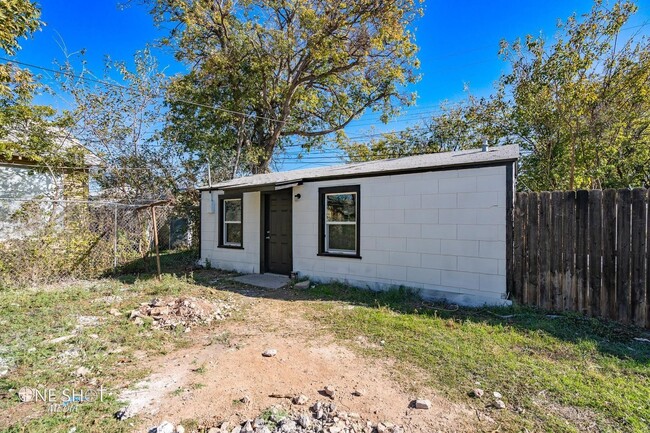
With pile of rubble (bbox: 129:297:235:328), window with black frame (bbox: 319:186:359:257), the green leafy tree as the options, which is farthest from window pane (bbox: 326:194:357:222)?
the green leafy tree

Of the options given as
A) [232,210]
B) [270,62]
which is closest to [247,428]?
[232,210]

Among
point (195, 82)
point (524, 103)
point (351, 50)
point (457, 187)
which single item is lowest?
point (457, 187)

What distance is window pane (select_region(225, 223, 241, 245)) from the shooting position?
924 centimetres

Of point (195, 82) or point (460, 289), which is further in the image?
point (195, 82)

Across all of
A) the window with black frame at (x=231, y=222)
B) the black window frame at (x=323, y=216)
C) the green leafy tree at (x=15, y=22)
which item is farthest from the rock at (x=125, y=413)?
the window with black frame at (x=231, y=222)

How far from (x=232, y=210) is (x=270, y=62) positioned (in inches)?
308

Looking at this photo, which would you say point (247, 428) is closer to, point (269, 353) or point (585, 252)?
point (269, 353)

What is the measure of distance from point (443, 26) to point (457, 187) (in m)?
10.6

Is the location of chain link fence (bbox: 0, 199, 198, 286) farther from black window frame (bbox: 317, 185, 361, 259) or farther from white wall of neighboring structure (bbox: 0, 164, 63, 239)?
black window frame (bbox: 317, 185, 361, 259)

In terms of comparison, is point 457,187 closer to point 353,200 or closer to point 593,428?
point 353,200

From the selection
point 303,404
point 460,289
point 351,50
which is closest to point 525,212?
point 460,289

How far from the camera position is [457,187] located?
5836 mm

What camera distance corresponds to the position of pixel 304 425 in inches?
92.8

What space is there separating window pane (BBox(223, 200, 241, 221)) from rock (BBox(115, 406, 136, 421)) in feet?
22.5
